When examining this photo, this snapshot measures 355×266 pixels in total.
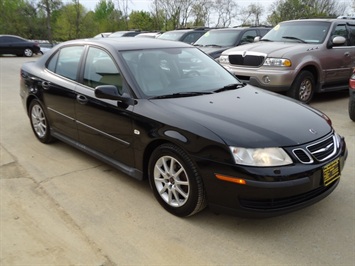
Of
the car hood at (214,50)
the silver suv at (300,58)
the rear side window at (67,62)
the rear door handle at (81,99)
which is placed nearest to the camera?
the rear door handle at (81,99)

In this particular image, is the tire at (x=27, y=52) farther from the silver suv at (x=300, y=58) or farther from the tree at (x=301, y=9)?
the tree at (x=301, y=9)

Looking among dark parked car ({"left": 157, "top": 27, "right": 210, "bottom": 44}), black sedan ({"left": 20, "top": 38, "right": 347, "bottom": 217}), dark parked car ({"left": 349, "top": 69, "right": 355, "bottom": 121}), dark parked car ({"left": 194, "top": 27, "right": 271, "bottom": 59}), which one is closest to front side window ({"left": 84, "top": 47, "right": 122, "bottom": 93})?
black sedan ({"left": 20, "top": 38, "right": 347, "bottom": 217})

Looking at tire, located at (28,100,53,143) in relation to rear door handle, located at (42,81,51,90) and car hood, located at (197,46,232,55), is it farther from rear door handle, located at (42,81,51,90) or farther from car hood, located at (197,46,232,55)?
car hood, located at (197,46,232,55)

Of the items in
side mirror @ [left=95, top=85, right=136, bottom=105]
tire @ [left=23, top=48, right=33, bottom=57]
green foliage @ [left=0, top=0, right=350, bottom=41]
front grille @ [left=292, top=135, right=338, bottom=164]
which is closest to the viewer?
front grille @ [left=292, top=135, right=338, bottom=164]

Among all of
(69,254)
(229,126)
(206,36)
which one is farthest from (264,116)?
(206,36)

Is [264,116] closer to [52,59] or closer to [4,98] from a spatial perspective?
[52,59]

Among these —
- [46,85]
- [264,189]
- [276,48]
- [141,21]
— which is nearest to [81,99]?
[46,85]

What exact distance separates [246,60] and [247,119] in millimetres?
4523

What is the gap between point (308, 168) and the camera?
271 cm

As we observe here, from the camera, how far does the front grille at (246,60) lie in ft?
23.1

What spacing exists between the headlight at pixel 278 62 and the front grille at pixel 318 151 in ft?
12.8

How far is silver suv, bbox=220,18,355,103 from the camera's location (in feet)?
22.4

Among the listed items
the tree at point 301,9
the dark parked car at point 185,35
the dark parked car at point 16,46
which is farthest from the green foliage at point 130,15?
the dark parked car at point 185,35

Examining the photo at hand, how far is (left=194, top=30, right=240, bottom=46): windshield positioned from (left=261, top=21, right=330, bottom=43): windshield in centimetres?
205
